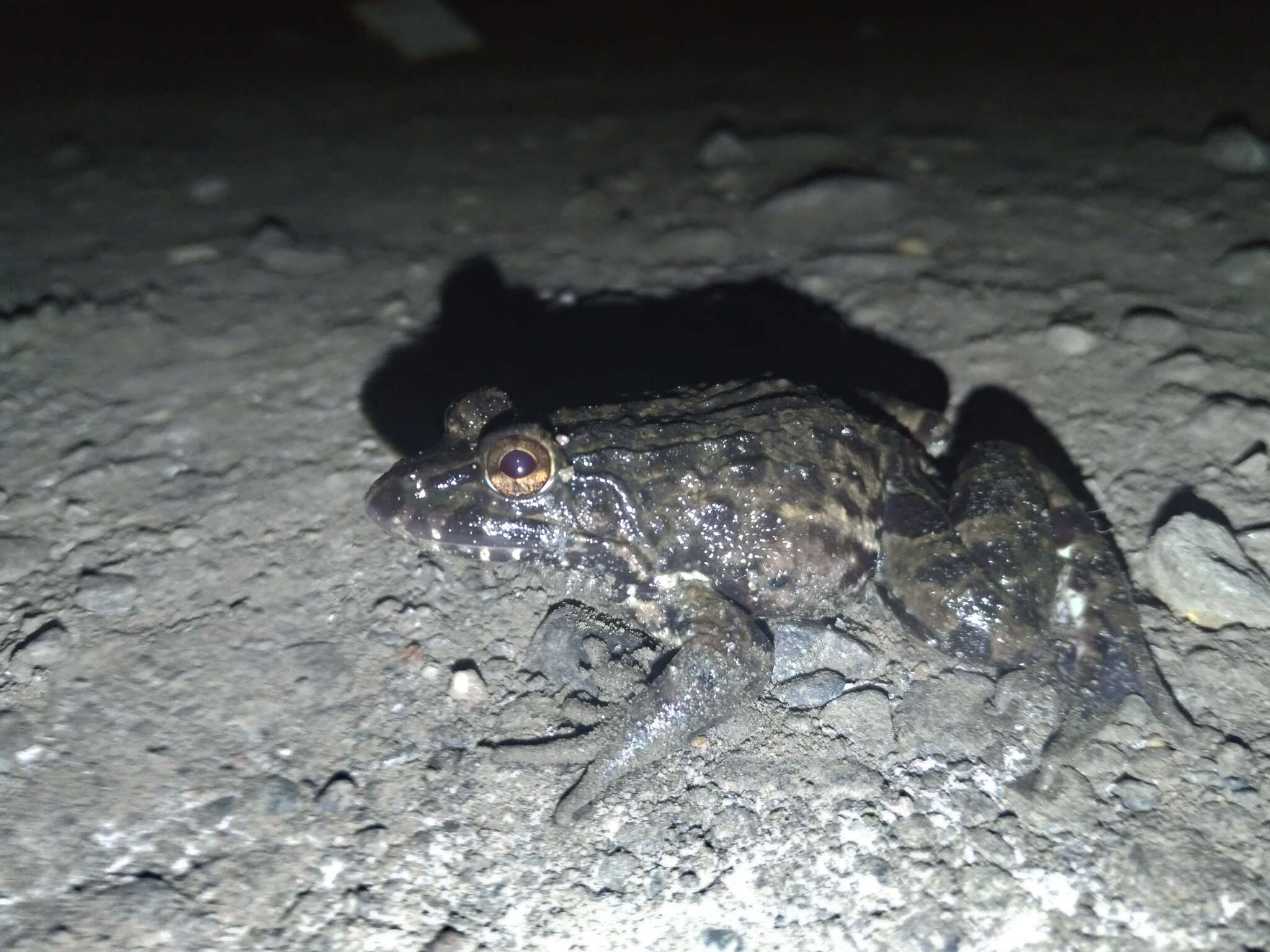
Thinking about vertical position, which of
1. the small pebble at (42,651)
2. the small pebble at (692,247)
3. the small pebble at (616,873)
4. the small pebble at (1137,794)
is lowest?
the small pebble at (42,651)

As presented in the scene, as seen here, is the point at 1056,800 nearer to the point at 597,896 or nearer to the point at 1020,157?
the point at 597,896

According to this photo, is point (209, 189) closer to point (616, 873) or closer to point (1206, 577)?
point (616, 873)

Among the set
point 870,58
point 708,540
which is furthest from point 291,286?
point 870,58

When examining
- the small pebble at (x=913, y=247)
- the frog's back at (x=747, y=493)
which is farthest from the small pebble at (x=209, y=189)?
the frog's back at (x=747, y=493)

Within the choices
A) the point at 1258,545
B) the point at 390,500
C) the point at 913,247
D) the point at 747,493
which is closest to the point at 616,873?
the point at 747,493

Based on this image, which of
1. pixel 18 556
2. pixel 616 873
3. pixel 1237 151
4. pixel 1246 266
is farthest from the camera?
pixel 1237 151

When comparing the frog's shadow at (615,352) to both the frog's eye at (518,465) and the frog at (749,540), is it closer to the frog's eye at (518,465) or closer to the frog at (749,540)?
the frog at (749,540)

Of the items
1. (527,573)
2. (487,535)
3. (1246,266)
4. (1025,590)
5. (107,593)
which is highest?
(1246,266)
